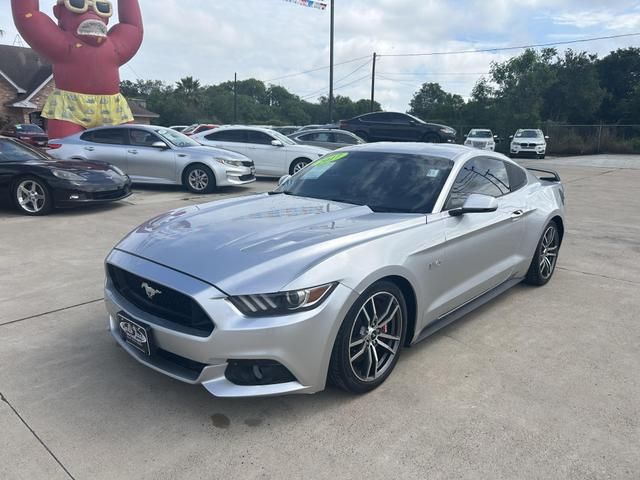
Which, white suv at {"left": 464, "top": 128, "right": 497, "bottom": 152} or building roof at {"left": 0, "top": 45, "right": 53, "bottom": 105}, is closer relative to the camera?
white suv at {"left": 464, "top": 128, "right": 497, "bottom": 152}

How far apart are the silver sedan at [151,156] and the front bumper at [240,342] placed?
8198 millimetres

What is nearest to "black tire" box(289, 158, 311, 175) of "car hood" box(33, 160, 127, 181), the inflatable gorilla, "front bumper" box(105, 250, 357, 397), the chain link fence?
"car hood" box(33, 160, 127, 181)

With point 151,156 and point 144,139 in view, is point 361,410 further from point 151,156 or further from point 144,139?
point 144,139

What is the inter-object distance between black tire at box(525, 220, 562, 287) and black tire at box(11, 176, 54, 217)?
6.99 meters

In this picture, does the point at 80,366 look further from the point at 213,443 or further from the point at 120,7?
the point at 120,7

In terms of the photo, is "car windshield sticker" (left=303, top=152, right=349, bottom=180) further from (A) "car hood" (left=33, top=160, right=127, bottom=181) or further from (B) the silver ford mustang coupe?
(A) "car hood" (left=33, top=160, right=127, bottom=181)

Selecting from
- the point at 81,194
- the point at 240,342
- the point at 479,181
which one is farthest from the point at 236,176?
the point at 240,342

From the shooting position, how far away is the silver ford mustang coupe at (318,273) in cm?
247

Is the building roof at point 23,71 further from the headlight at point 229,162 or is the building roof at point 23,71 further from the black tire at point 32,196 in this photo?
the black tire at point 32,196

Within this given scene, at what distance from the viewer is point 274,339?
2.43 m

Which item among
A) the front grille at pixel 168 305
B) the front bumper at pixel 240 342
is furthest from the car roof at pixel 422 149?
the front grille at pixel 168 305

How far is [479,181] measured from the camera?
4086 millimetres

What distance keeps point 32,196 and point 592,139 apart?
34.0 metres

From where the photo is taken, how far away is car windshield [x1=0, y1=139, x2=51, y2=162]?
7723 mm
